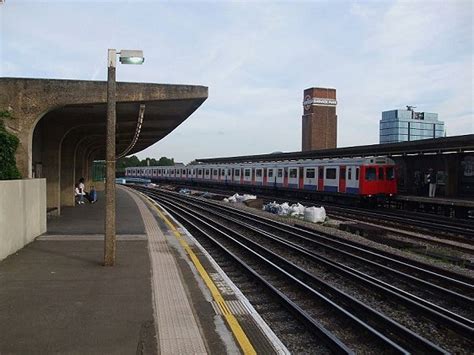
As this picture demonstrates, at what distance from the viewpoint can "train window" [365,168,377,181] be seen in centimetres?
2650

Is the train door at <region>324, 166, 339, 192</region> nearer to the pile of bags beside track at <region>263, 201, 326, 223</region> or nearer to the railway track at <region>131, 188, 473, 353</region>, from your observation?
the pile of bags beside track at <region>263, 201, 326, 223</region>

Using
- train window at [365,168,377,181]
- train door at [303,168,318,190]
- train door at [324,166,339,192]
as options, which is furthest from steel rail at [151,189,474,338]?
train door at [303,168,318,190]

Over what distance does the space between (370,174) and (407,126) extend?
31.0m

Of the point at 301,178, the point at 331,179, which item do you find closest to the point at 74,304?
the point at 331,179

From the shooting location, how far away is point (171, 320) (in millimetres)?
5648

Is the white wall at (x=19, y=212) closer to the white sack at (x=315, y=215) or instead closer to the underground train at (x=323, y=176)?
the white sack at (x=315, y=215)

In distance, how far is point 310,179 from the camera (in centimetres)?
3186

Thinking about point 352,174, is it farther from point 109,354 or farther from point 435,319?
A: point 109,354

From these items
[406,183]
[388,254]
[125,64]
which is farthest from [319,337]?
[406,183]

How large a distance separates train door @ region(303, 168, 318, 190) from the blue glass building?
25680 millimetres

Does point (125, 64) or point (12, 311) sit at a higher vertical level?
point (125, 64)

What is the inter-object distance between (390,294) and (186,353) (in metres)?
4.69

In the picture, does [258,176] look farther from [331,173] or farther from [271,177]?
[331,173]

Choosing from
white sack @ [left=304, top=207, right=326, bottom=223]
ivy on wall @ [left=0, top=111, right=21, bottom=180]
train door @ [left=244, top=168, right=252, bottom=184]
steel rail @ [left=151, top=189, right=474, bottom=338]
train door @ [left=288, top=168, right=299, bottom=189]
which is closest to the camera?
steel rail @ [left=151, top=189, right=474, bottom=338]
